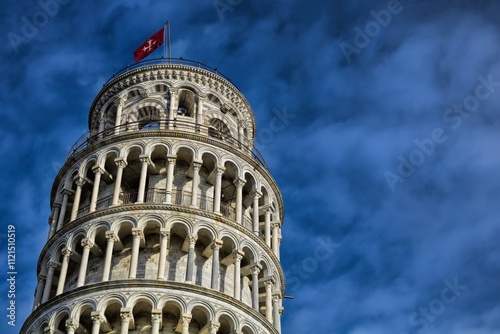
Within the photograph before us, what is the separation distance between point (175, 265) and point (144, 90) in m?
14.6

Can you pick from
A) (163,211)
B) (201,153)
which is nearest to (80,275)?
(163,211)

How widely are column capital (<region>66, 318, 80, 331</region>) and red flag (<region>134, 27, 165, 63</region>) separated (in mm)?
21506

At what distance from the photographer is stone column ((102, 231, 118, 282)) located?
115 ft

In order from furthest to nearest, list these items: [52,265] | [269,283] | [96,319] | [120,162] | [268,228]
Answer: [268,228] → [120,162] → [269,283] → [52,265] → [96,319]

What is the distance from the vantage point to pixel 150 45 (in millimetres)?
50281

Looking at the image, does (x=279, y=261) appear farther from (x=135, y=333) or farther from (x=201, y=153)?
(x=135, y=333)

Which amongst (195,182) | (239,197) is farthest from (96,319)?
(239,197)

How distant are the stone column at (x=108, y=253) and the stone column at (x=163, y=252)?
8.27 feet

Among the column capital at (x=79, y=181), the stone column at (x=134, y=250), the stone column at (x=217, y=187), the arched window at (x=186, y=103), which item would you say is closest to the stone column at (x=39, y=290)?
the column capital at (x=79, y=181)

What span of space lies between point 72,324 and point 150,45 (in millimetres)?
22983

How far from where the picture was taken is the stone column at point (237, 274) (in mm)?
36125

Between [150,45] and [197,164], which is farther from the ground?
[150,45]

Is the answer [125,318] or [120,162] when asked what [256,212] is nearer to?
[120,162]

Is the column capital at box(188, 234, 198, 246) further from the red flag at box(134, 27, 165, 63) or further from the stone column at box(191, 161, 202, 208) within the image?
the red flag at box(134, 27, 165, 63)
